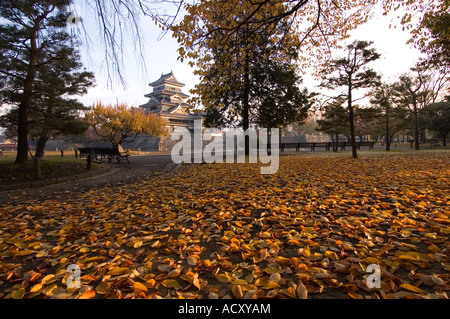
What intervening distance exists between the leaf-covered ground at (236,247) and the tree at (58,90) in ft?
22.1

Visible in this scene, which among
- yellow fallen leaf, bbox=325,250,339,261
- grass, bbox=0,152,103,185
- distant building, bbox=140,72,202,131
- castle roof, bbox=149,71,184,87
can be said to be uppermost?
castle roof, bbox=149,71,184,87

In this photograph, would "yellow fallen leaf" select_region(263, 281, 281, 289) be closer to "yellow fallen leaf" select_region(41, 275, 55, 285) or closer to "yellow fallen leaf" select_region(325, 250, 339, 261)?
"yellow fallen leaf" select_region(325, 250, 339, 261)

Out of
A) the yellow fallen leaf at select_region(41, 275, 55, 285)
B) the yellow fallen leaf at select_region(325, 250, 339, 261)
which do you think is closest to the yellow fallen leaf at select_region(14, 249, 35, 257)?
the yellow fallen leaf at select_region(41, 275, 55, 285)

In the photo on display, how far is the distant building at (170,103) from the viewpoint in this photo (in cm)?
4275

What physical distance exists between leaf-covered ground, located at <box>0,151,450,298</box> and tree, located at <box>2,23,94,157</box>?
266 inches

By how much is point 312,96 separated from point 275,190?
965 cm

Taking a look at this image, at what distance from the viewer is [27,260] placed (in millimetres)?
2189

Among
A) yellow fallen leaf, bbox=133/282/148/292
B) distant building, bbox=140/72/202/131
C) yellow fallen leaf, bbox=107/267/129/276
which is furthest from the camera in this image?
distant building, bbox=140/72/202/131

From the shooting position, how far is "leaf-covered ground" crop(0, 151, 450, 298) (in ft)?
5.35

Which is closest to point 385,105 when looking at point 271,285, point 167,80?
point 271,285

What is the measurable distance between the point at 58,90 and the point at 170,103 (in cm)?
3570

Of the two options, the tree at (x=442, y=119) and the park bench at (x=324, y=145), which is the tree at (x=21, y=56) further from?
the tree at (x=442, y=119)
